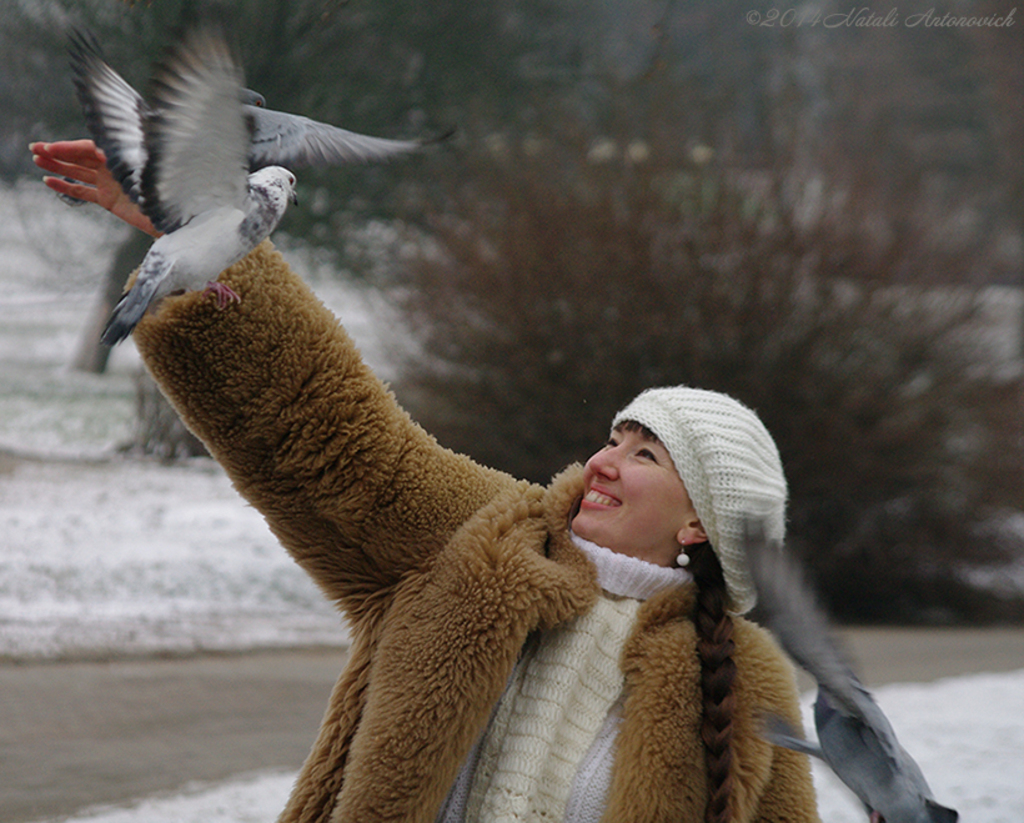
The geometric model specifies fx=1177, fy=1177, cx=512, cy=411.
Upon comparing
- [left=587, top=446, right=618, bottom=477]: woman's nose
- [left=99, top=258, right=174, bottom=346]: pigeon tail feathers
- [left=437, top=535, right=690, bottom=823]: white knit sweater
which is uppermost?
[left=99, top=258, right=174, bottom=346]: pigeon tail feathers

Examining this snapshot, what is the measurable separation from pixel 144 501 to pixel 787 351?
16.1 ft

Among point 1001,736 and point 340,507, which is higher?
point 340,507

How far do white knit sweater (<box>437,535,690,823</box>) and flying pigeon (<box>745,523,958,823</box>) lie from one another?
342mm

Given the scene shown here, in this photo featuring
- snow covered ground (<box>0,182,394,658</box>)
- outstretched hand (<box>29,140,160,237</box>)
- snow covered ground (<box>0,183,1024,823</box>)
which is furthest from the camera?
snow covered ground (<box>0,182,394,658</box>)

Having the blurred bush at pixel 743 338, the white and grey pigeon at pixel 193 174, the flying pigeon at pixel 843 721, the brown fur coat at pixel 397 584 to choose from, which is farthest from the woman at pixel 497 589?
the blurred bush at pixel 743 338

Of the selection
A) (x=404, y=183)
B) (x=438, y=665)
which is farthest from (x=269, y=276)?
(x=404, y=183)

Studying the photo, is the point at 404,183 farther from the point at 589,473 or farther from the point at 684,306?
the point at 589,473

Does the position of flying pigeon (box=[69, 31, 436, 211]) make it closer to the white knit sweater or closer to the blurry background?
the white knit sweater

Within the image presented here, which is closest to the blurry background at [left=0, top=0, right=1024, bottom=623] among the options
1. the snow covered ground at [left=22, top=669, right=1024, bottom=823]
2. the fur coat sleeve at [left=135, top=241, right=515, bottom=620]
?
the snow covered ground at [left=22, top=669, right=1024, bottom=823]

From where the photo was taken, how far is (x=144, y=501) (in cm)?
861

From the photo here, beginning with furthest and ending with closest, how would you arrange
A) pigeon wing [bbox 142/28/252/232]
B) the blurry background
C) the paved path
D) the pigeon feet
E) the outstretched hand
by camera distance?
1. the blurry background
2. the paved path
3. the pigeon feet
4. the outstretched hand
5. pigeon wing [bbox 142/28/252/232]

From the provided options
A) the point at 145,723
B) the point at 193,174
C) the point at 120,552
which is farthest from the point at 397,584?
the point at 120,552

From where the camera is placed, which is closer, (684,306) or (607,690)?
(607,690)

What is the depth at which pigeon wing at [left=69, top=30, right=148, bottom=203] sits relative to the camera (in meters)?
1.54
